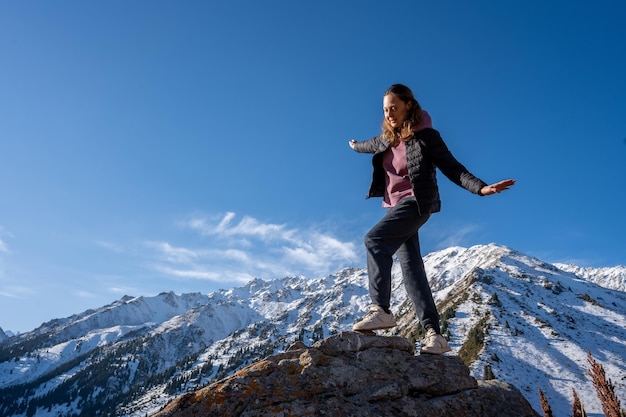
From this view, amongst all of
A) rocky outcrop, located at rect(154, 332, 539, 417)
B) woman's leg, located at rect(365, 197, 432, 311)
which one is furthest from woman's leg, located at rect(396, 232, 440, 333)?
rocky outcrop, located at rect(154, 332, 539, 417)

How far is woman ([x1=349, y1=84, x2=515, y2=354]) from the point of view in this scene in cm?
637

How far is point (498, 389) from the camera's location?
18.1 ft

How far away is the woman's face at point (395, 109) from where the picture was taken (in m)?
6.72

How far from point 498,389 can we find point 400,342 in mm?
1432

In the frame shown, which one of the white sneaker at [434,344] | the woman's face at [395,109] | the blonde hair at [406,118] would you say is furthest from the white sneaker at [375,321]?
the woman's face at [395,109]

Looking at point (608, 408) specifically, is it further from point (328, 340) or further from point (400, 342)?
point (328, 340)

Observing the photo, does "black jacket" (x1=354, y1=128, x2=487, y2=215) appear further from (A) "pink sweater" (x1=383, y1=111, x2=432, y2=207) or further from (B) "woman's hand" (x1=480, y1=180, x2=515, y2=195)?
(B) "woman's hand" (x1=480, y1=180, x2=515, y2=195)

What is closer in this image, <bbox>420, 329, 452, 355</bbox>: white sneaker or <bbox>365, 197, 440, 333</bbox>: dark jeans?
<bbox>420, 329, 452, 355</bbox>: white sneaker

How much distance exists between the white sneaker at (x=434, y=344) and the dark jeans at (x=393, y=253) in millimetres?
207

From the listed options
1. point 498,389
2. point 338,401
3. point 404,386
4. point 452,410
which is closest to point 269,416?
point 338,401

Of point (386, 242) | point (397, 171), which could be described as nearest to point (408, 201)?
point (397, 171)

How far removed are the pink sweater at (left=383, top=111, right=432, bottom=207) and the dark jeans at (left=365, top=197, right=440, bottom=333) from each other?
20 centimetres

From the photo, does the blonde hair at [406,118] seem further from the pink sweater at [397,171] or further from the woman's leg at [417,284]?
the woman's leg at [417,284]

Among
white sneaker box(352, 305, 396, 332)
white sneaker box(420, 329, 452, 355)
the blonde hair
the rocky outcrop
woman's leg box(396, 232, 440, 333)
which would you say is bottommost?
the rocky outcrop
